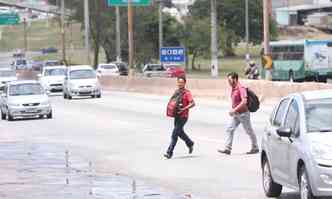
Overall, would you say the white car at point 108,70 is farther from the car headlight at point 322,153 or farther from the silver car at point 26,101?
the car headlight at point 322,153

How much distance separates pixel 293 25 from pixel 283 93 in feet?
434

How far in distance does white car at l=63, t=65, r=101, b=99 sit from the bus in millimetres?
22555

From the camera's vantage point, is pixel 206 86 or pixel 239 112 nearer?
pixel 239 112

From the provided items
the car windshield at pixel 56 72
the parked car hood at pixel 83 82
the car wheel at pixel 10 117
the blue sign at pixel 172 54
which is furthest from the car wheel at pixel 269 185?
the car windshield at pixel 56 72

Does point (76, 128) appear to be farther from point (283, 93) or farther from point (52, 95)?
point (52, 95)

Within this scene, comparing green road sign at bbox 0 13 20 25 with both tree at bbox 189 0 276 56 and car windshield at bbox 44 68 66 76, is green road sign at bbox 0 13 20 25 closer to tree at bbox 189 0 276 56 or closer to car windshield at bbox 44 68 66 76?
car windshield at bbox 44 68 66 76

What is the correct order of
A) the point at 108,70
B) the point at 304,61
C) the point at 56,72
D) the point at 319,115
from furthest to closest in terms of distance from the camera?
1. the point at 108,70
2. the point at 304,61
3. the point at 56,72
4. the point at 319,115

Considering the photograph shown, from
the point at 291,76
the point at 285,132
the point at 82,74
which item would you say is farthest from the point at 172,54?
the point at 285,132

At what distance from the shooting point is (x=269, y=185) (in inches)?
547

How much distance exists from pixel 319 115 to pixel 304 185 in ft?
4.04

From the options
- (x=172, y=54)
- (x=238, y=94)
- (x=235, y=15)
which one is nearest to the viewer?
(x=238, y=94)

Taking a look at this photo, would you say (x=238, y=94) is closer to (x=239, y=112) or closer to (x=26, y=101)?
(x=239, y=112)

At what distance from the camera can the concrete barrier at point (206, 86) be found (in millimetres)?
39531

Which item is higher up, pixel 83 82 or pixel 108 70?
pixel 83 82
